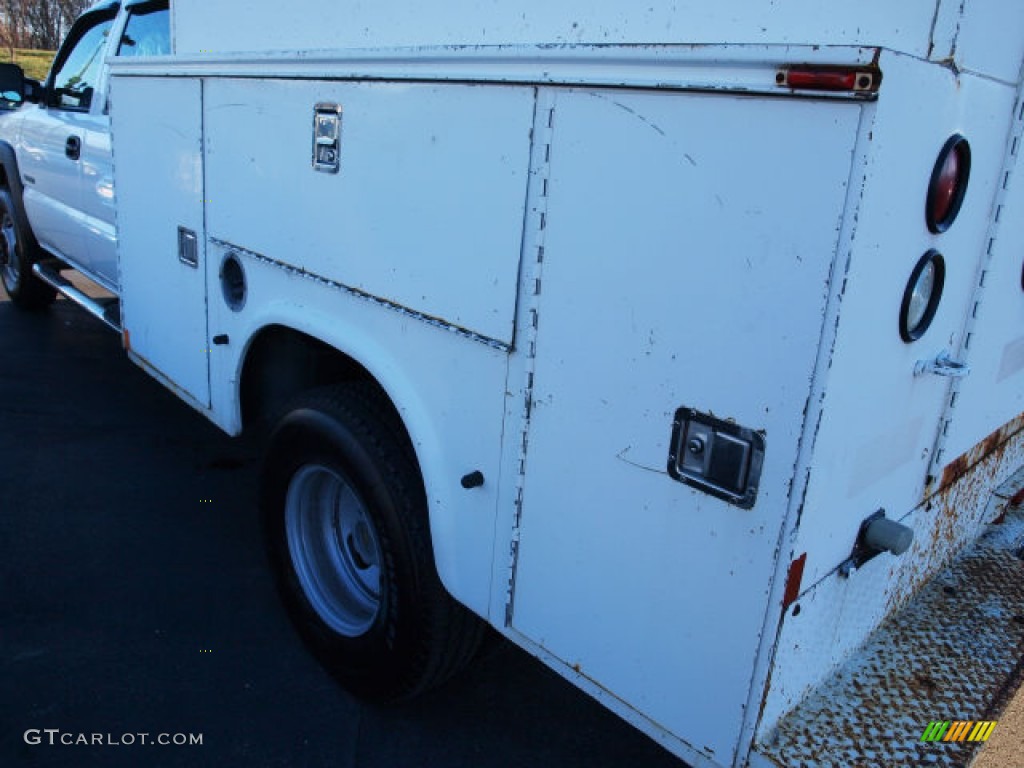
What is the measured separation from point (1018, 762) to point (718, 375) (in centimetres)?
205

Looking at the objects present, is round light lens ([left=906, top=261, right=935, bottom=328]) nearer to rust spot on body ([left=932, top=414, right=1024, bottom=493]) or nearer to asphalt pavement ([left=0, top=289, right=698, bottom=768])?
rust spot on body ([left=932, top=414, right=1024, bottom=493])

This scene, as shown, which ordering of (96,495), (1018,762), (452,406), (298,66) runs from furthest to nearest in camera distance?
(96,495)
(1018,762)
(298,66)
(452,406)

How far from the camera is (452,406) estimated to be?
6.45 feet

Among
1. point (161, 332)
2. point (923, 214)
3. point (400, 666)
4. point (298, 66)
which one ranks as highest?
point (298, 66)

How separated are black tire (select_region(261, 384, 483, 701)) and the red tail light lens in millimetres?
1393

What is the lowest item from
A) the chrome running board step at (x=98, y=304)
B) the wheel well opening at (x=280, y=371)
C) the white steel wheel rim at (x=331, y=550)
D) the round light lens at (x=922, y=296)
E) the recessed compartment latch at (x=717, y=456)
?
the white steel wheel rim at (x=331, y=550)

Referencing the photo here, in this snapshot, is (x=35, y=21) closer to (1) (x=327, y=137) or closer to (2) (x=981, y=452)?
(1) (x=327, y=137)

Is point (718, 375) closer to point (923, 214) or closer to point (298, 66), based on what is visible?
point (923, 214)

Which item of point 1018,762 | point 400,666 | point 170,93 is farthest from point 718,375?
point 170,93

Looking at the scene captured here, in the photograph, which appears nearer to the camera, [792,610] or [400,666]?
[792,610]

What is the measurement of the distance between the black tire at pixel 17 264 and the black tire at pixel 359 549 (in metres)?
4.41

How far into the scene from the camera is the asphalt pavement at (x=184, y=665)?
2.44m

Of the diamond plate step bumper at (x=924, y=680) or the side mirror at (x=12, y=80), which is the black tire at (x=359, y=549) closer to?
the diamond plate step bumper at (x=924, y=680)

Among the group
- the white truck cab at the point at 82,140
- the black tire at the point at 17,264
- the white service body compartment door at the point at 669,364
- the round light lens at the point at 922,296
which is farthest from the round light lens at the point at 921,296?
the black tire at the point at 17,264
